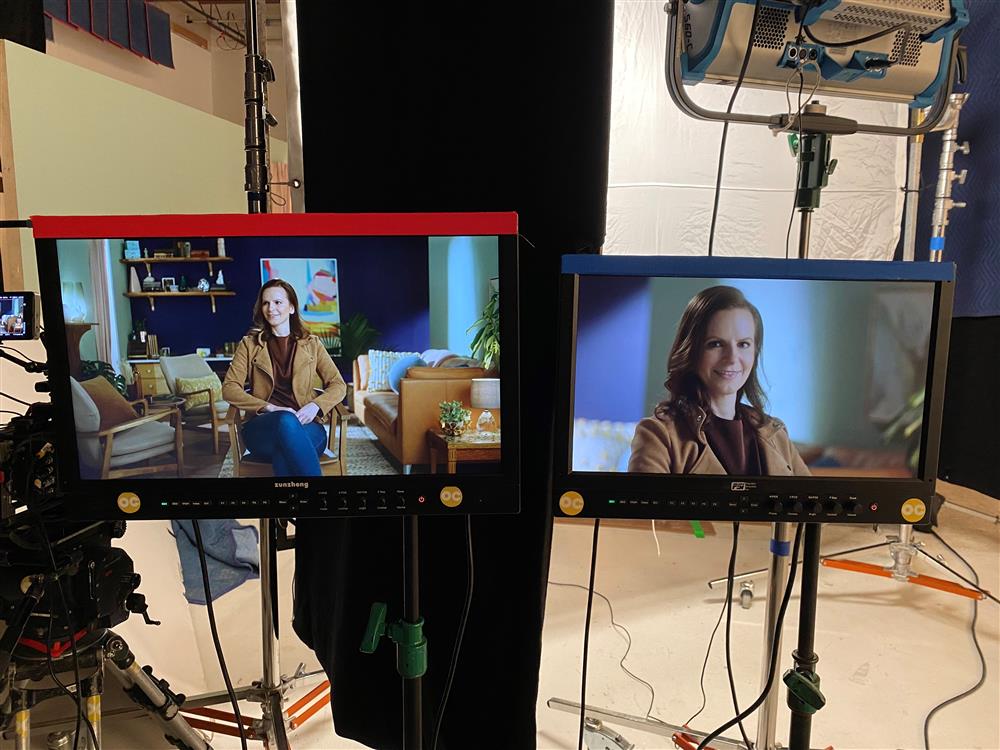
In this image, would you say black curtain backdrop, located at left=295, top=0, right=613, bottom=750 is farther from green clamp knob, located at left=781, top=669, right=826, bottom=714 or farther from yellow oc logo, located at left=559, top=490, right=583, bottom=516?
green clamp knob, located at left=781, top=669, right=826, bottom=714

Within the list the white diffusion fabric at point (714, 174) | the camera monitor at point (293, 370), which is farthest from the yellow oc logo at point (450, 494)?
the white diffusion fabric at point (714, 174)

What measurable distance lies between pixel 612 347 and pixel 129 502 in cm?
67

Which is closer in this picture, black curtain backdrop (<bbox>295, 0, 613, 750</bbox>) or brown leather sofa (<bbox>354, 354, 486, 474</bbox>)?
brown leather sofa (<bbox>354, 354, 486, 474</bbox>)

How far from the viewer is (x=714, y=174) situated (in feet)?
8.07

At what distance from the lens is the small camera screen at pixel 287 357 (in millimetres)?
781

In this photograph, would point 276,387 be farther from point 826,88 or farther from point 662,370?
Answer: point 826,88

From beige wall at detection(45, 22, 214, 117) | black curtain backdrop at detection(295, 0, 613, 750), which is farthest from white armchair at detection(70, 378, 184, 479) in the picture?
beige wall at detection(45, 22, 214, 117)

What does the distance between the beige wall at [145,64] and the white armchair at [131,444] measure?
322 cm

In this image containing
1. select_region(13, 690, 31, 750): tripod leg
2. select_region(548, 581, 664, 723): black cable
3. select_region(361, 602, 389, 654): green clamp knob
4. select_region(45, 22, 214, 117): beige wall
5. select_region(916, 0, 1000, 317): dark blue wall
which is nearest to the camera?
select_region(361, 602, 389, 654): green clamp knob

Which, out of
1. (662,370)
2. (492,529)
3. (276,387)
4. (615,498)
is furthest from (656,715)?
(276,387)

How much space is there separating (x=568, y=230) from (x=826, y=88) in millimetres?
501

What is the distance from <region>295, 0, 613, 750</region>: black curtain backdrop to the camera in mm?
1054

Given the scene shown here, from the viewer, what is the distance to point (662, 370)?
A: 845 millimetres

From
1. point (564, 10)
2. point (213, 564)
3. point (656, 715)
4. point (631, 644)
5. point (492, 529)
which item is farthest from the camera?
point (213, 564)
